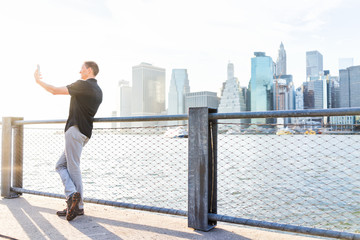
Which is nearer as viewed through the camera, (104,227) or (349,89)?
(104,227)

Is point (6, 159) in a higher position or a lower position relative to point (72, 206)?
higher

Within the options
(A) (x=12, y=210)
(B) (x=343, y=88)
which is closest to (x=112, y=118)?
(A) (x=12, y=210)

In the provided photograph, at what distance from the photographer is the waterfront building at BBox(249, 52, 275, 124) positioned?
142 m

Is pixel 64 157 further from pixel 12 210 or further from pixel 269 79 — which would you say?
pixel 269 79

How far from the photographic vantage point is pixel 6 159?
194 inches

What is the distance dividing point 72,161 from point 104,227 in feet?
2.86

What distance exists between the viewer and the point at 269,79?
→ 157 metres

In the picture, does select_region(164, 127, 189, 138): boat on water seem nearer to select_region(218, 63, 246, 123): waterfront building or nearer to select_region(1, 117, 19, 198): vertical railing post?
select_region(1, 117, 19, 198): vertical railing post

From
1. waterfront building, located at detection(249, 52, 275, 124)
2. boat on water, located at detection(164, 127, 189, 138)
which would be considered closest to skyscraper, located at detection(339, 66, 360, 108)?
waterfront building, located at detection(249, 52, 275, 124)

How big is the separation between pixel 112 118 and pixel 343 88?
154 m

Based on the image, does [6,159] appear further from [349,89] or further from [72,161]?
[349,89]

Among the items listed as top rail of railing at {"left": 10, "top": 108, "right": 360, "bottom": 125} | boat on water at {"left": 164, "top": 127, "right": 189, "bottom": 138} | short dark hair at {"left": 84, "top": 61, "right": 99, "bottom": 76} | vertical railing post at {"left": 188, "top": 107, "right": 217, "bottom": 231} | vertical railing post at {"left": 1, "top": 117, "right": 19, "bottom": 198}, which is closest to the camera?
top rail of railing at {"left": 10, "top": 108, "right": 360, "bottom": 125}

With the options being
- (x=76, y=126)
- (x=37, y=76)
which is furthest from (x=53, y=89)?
(x=76, y=126)

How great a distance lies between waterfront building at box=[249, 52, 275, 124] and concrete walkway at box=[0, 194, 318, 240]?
132 meters
